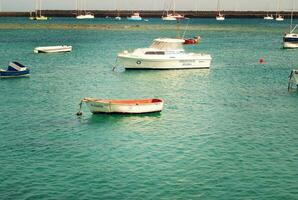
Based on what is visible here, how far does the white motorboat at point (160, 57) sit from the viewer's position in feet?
199

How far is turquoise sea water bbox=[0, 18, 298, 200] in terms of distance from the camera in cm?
2348

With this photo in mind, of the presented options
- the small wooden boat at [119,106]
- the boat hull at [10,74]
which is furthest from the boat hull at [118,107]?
the boat hull at [10,74]

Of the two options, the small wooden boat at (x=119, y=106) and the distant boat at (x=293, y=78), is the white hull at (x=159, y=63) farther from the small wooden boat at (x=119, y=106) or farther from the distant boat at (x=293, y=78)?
the small wooden boat at (x=119, y=106)

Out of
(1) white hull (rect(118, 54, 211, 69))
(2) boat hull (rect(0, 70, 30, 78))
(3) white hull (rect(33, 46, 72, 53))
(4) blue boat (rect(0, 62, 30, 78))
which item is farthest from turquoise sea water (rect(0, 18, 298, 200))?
(3) white hull (rect(33, 46, 72, 53))

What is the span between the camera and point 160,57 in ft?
200

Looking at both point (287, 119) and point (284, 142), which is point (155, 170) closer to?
point (284, 142)

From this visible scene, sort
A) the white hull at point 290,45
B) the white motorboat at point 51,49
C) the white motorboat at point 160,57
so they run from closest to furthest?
the white motorboat at point 160,57
the white motorboat at point 51,49
the white hull at point 290,45

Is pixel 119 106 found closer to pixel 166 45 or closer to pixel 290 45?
pixel 166 45

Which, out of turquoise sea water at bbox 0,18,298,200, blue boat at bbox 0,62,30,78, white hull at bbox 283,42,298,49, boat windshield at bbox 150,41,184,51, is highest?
boat windshield at bbox 150,41,184,51

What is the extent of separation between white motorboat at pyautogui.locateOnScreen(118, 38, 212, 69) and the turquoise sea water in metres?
4.41

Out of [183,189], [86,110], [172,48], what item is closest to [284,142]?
[183,189]

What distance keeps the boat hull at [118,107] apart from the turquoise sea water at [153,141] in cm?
52

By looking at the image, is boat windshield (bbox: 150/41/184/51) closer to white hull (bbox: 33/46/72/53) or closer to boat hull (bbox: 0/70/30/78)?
boat hull (bbox: 0/70/30/78)

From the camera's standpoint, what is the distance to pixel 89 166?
86.1 feet
